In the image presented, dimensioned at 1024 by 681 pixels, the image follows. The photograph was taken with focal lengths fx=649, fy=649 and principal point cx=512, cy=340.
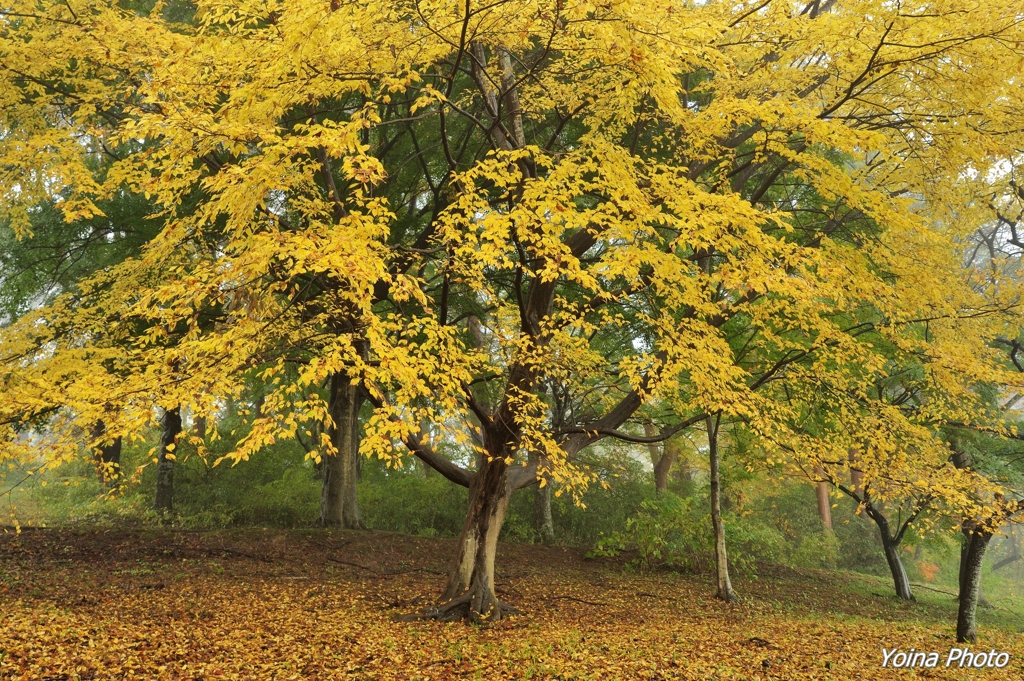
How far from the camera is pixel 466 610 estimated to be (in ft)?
29.2

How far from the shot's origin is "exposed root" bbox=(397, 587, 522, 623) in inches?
344

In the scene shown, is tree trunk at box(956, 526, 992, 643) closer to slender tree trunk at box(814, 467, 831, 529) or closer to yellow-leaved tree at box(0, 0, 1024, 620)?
yellow-leaved tree at box(0, 0, 1024, 620)

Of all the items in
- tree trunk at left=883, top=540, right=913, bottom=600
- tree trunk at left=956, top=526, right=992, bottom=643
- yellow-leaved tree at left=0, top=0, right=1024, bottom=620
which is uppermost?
yellow-leaved tree at left=0, top=0, right=1024, bottom=620

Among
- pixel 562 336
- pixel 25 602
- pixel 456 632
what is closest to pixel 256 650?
pixel 456 632

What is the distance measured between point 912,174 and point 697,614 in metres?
7.79

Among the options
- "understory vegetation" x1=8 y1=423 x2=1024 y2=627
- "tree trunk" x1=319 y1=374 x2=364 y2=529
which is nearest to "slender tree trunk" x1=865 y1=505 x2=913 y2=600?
"understory vegetation" x1=8 y1=423 x2=1024 y2=627

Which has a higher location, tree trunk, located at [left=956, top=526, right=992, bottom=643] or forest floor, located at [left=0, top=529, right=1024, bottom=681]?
tree trunk, located at [left=956, top=526, right=992, bottom=643]

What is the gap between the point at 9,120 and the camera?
938 centimetres

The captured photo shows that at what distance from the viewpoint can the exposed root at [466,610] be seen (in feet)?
28.6

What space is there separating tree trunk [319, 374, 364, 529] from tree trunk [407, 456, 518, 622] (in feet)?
18.6

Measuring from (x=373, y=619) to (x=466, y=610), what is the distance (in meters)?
1.25

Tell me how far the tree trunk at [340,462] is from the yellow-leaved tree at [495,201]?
392 cm

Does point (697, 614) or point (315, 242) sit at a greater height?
point (315, 242)

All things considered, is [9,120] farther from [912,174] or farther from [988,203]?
[988,203]
